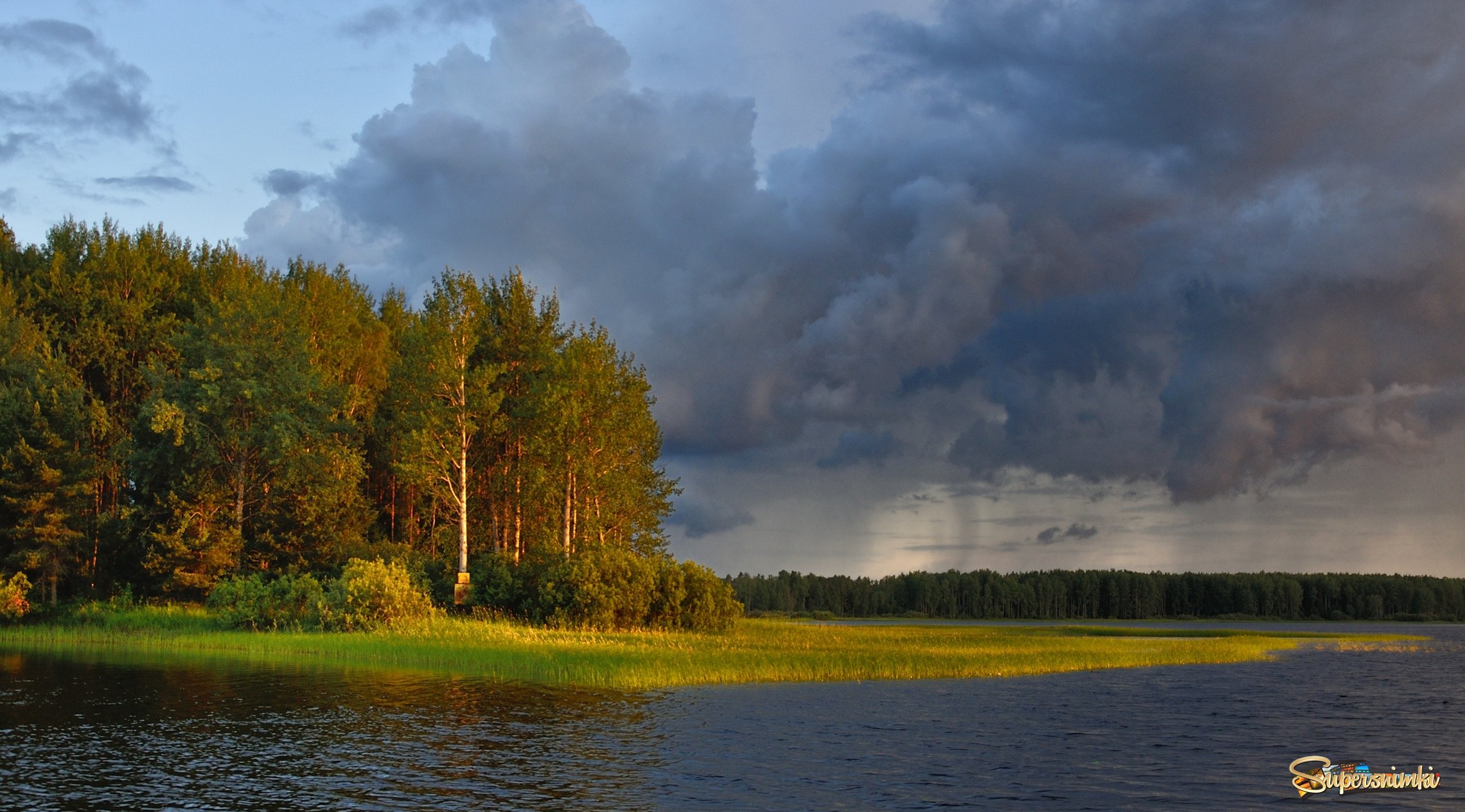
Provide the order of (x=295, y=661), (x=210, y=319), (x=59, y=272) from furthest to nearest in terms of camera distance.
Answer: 1. (x=59, y=272)
2. (x=210, y=319)
3. (x=295, y=661)

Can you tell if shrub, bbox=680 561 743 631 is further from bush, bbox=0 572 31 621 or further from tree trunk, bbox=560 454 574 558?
bush, bbox=0 572 31 621

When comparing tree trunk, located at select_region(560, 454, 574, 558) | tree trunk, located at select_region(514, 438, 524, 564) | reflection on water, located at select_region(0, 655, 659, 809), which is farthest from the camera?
tree trunk, located at select_region(514, 438, 524, 564)

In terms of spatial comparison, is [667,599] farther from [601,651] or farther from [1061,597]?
[1061,597]

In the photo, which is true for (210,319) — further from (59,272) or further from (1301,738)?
(1301,738)

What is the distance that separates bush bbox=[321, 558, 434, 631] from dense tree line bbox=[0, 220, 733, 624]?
282 inches

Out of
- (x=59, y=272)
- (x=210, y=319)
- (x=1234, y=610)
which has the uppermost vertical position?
(x=59, y=272)

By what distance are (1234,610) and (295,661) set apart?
188 metres

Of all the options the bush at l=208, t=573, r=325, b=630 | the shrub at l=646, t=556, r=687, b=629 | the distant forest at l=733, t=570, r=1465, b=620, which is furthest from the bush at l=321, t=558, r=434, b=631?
the distant forest at l=733, t=570, r=1465, b=620

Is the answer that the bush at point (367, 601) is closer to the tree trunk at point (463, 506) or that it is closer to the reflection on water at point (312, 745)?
the tree trunk at point (463, 506)

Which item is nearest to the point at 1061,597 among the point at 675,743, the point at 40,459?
the point at 40,459

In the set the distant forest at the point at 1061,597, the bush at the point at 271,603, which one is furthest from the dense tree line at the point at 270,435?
the distant forest at the point at 1061,597

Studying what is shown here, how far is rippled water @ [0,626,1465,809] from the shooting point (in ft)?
71.4

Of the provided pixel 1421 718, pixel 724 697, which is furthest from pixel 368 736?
pixel 1421 718

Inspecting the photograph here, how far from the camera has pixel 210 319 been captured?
71.1 meters
